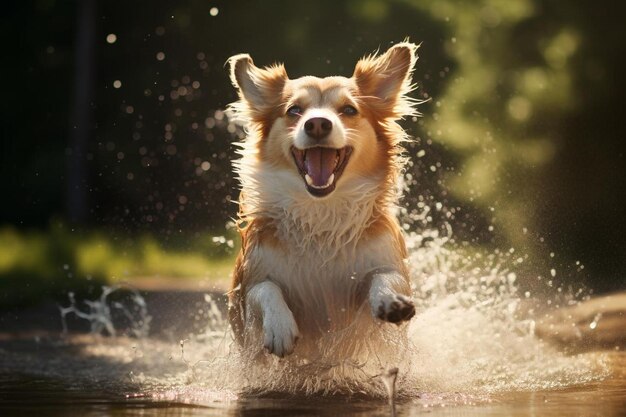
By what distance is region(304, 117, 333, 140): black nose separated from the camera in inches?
195

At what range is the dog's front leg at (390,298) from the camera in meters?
4.58

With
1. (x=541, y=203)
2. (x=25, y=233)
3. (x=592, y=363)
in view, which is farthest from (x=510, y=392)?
(x=25, y=233)

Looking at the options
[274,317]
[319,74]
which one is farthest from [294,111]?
[319,74]

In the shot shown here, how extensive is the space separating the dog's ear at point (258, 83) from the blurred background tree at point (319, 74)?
416cm

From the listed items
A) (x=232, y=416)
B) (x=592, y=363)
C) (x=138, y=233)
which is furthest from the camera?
(x=138, y=233)

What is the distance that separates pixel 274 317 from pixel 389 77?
1.56 metres

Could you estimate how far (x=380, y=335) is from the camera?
16.8ft

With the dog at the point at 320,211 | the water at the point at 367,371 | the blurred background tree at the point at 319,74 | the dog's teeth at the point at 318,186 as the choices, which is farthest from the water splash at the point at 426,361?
the blurred background tree at the point at 319,74

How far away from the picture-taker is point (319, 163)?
516cm

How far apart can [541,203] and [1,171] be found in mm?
9581

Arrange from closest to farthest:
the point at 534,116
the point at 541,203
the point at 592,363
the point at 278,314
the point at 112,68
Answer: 1. the point at 278,314
2. the point at 592,363
3. the point at 541,203
4. the point at 534,116
5. the point at 112,68

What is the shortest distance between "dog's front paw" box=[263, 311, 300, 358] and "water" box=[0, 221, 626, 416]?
0.72 feet

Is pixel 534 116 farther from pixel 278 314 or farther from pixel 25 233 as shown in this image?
pixel 278 314

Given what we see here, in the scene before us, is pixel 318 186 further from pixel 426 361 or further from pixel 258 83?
pixel 426 361
